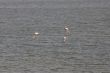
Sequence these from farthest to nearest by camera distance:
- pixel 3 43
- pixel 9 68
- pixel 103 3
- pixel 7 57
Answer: pixel 103 3, pixel 3 43, pixel 7 57, pixel 9 68

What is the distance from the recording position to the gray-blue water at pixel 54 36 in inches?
294

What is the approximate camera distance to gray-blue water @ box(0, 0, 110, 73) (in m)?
7.47

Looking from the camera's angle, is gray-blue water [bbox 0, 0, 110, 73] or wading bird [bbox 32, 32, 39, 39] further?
wading bird [bbox 32, 32, 39, 39]

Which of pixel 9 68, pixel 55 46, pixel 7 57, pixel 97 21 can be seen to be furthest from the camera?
pixel 97 21

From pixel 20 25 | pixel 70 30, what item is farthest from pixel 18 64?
pixel 20 25

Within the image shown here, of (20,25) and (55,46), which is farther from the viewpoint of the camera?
(20,25)

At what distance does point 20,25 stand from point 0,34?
125 cm

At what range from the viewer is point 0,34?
35.6ft

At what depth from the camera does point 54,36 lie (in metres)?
9.91

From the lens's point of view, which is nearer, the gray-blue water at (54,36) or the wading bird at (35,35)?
the gray-blue water at (54,36)

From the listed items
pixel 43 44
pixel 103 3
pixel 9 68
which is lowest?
Answer: pixel 9 68

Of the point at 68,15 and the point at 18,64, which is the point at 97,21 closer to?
the point at 68,15

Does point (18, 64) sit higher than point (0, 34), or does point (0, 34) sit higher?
point (0, 34)

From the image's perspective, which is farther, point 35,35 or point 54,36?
point 35,35
